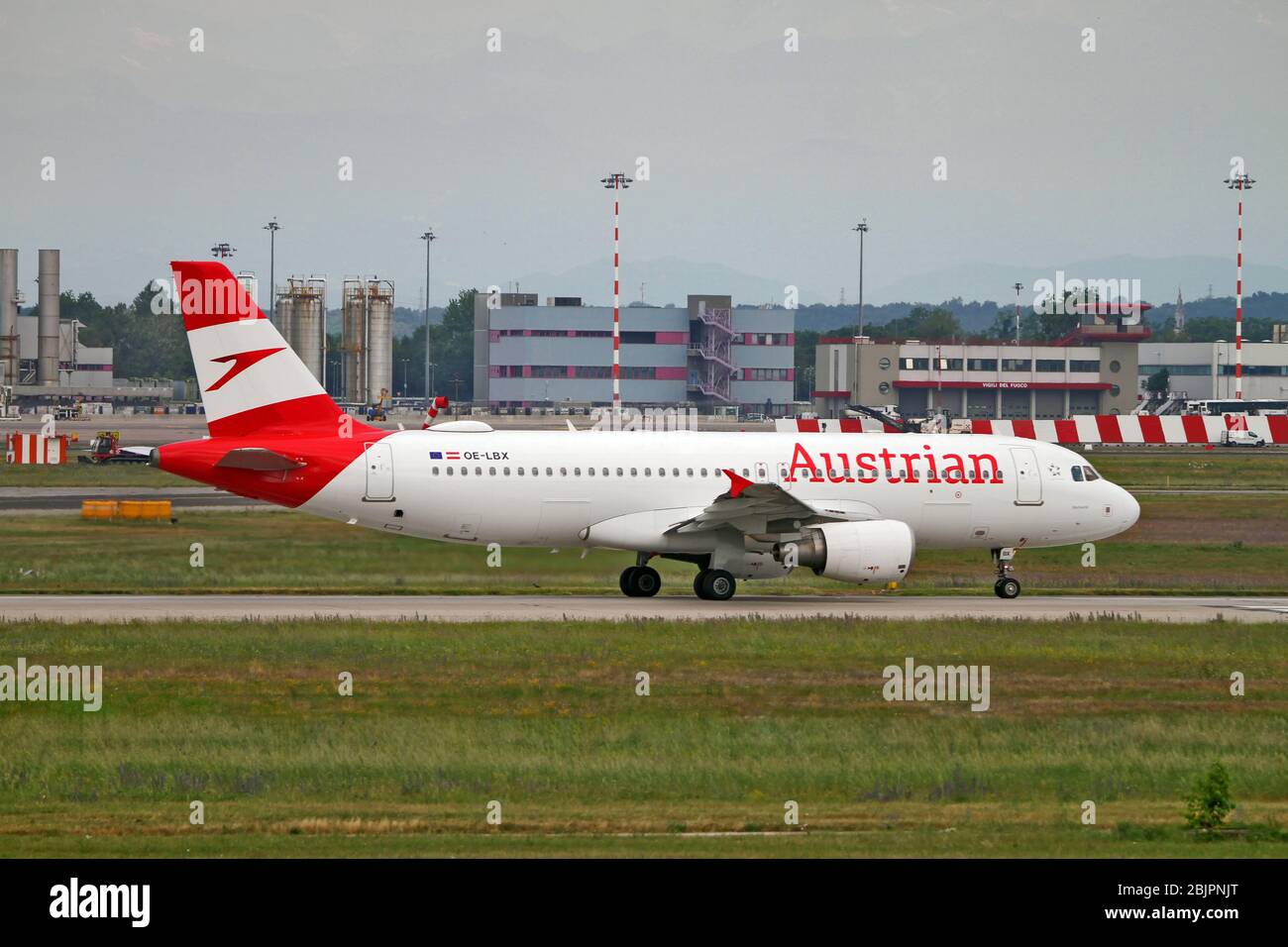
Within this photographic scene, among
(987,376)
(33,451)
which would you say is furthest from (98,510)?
(987,376)

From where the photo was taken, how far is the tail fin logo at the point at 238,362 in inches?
1328

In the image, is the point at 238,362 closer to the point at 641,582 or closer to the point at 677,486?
the point at 677,486

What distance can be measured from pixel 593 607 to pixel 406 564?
4528mm

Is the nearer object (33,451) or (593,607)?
(593,607)

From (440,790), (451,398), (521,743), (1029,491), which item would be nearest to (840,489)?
(1029,491)

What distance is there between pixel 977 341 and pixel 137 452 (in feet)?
418

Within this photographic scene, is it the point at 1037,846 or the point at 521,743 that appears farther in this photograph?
the point at 521,743

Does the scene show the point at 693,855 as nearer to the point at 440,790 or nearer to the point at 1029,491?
the point at 440,790

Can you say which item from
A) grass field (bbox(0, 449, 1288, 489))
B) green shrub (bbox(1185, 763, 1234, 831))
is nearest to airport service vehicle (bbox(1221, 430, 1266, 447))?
grass field (bbox(0, 449, 1288, 489))

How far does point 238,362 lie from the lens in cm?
3372

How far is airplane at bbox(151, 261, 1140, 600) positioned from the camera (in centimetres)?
3375
